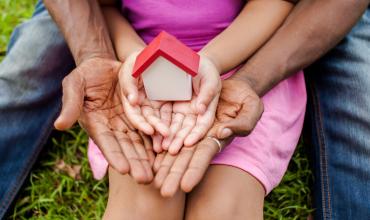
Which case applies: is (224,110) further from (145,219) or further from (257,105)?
(145,219)

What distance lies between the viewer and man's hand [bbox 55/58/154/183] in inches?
61.4

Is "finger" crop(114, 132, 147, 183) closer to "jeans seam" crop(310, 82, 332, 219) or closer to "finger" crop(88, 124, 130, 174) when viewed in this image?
"finger" crop(88, 124, 130, 174)

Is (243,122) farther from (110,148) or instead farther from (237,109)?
(110,148)

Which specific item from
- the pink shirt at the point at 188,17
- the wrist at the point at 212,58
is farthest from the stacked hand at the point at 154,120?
the pink shirt at the point at 188,17

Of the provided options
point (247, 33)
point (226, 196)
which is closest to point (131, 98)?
point (226, 196)

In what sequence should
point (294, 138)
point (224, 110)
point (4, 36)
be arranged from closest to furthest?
point (224, 110), point (294, 138), point (4, 36)

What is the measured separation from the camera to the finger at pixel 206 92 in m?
1.66

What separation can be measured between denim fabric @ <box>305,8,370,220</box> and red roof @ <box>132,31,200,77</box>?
2.40 feet

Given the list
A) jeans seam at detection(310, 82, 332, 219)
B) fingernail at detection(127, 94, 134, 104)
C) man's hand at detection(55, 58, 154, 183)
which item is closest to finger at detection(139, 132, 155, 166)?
man's hand at detection(55, 58, 154, 183)

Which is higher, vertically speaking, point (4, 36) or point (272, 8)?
point (272, 8)

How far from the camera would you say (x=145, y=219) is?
163cm

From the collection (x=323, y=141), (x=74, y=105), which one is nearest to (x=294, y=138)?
(x=323, y=141)

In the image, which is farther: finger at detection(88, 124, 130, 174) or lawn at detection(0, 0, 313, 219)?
lawn at detection(0, 0, 313, 219)

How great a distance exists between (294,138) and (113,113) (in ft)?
2.15
